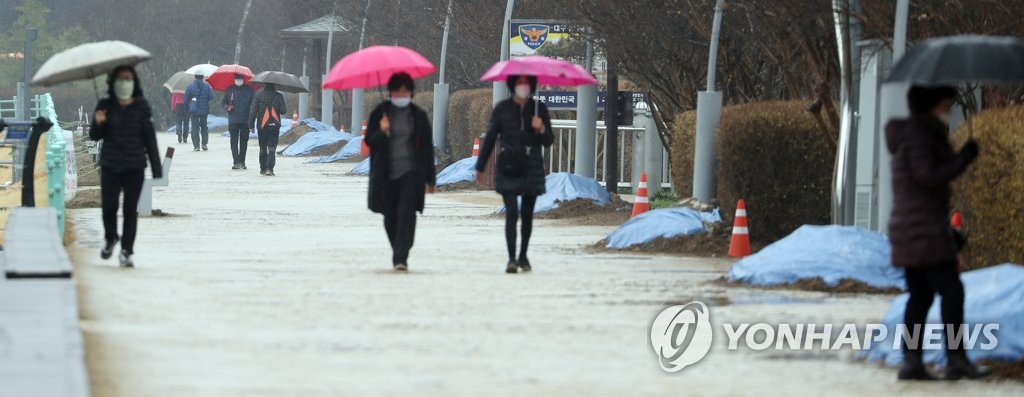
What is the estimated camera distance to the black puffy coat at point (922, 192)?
9.30m

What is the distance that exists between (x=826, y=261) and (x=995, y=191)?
1520 millimetres

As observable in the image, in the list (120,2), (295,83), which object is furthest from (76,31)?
(295,83)

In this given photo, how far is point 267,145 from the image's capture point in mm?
33750

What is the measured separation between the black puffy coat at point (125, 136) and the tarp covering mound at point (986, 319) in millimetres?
6257

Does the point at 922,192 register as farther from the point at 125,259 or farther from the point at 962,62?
the point at 125,259

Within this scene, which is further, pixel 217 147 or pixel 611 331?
pixel 217 147

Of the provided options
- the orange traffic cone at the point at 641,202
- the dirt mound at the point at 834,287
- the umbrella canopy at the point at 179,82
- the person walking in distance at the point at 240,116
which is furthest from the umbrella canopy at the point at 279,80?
the dirt mound at the point at 834,287

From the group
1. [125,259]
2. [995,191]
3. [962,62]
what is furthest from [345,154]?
[962,62]

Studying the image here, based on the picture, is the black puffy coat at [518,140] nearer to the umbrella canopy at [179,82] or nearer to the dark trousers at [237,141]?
the dark trousers at [237,141]

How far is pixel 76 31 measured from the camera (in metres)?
89.3

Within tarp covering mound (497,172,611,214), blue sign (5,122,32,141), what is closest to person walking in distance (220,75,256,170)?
tarp covering mound (497,172,611,214)

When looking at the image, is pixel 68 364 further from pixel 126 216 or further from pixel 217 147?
pixel 217 147

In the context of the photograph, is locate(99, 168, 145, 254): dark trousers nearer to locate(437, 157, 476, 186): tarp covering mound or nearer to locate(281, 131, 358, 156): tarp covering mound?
locate(437, 157, 476, 186): tarp covering mound

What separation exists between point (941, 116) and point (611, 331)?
7.89 feet
